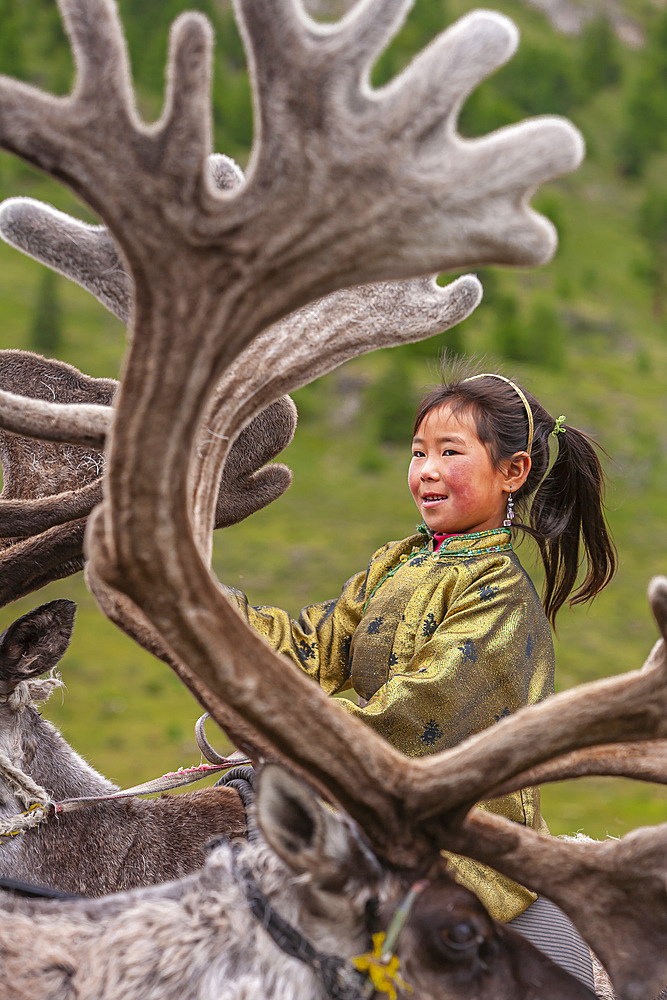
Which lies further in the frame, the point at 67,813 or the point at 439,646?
the point at 67,813

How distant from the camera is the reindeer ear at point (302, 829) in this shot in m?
1.88

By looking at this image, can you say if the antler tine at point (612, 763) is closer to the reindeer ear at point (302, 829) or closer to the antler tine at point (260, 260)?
the antler tine at point (260, 260)

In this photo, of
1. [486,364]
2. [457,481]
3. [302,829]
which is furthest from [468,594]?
[486,364]

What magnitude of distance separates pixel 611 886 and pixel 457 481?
4.13ft

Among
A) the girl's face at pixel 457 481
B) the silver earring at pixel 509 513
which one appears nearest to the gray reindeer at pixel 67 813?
the girl's face at pixel 457 481

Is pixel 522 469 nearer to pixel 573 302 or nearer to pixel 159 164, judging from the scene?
pixel 159 164

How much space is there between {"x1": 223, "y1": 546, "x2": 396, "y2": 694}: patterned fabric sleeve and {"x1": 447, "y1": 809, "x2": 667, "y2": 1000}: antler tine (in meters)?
0.97

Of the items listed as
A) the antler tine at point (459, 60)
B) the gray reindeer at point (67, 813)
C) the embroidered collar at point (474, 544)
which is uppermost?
the antler tine at point (459, 60)

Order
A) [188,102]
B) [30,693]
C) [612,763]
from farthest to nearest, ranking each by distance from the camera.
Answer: [30,693] → [612,763] → [188,102]

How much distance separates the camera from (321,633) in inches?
122

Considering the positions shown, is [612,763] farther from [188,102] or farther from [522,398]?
[188,102]

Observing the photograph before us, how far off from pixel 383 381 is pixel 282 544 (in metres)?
11.0

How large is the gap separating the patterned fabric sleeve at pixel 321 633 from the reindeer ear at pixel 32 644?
24.2 inches

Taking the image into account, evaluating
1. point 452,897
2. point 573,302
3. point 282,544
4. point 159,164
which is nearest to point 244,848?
point 452,897
